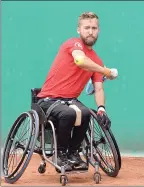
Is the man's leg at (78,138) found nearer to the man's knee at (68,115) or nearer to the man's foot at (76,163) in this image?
the man's foot at (76,163)

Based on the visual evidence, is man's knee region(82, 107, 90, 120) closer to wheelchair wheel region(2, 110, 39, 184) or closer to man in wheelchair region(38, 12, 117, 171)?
man in wheelchair region(38, 12, 117, 171)

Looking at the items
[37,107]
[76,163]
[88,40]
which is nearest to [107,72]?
[88,40]

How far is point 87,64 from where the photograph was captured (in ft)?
16.7

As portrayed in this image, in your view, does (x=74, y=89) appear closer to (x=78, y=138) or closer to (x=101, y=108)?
(x=101, y=108)

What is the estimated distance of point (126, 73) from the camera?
7051 mm

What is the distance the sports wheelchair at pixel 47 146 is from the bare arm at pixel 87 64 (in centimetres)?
38

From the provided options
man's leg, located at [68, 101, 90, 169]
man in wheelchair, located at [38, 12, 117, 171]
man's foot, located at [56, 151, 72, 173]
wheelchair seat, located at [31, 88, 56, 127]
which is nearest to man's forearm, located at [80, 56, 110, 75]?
man in wheelchair, located at [38, 12, 117, 171]

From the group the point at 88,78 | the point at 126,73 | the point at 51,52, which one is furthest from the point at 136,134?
the point at 88,78

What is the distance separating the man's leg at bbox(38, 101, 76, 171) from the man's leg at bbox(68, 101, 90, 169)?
0.19 feet

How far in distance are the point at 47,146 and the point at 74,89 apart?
0.55m

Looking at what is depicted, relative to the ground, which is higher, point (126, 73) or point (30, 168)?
point (126, 73)

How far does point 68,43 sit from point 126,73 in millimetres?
1848

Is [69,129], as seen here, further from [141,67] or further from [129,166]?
[141,67]

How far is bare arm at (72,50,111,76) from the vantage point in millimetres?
5078
